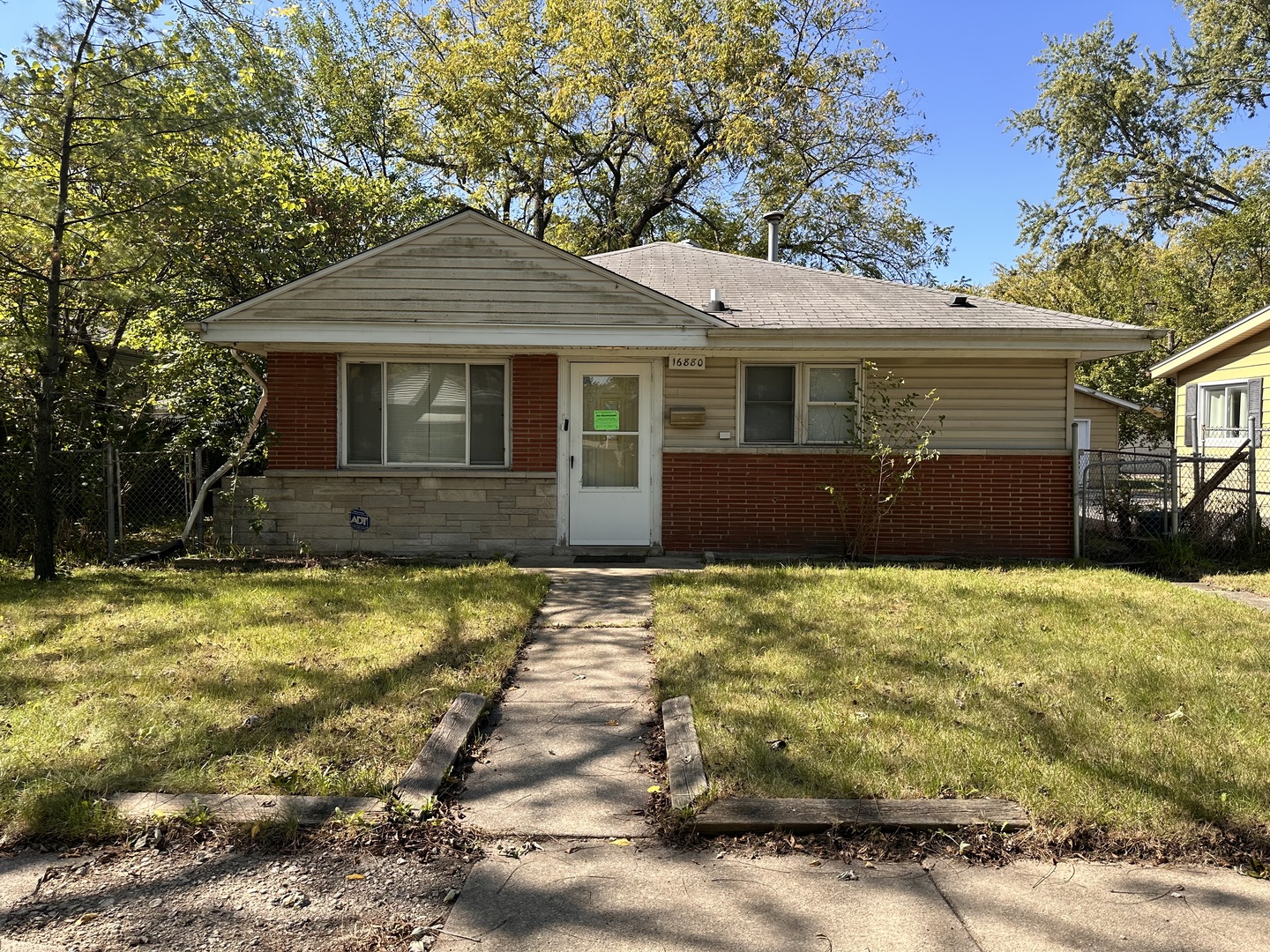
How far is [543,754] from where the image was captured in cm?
409

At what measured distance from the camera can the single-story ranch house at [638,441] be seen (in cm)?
998

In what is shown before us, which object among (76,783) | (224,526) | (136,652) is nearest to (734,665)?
(76,783)

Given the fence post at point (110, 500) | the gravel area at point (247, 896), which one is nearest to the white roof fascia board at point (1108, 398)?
the fence post at point (110, 500)

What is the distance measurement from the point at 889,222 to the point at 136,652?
2354 centimetres

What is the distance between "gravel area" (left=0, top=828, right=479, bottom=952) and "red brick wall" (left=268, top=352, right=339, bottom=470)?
23.8ft

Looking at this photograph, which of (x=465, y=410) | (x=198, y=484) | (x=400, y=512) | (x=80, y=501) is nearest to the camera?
(x=80, y=501)

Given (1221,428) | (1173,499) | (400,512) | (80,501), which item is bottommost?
(400,512)

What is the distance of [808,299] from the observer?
35.6 ft

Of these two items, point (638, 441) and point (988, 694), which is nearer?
point (988, 694)

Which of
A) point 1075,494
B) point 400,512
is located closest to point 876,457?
point 1075,494

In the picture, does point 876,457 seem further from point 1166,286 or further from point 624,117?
point 1166,286

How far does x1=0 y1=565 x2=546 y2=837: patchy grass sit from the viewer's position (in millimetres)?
3684

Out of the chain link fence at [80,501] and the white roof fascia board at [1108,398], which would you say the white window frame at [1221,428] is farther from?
the chain link fence at [80,501]

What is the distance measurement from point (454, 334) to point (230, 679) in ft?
17.2
